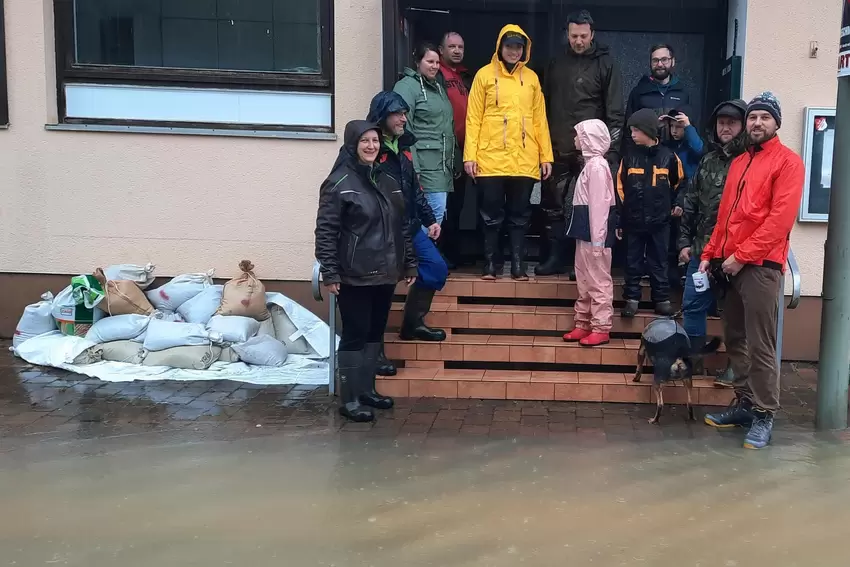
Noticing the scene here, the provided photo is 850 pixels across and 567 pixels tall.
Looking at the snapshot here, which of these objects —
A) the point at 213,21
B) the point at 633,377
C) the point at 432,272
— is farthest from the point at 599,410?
the point at 213,21

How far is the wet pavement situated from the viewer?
365cm

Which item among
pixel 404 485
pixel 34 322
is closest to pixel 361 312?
pixel 404 485

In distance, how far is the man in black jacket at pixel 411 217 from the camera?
216 inches

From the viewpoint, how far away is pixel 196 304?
23.2 feet

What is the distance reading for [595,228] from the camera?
596 centimetres

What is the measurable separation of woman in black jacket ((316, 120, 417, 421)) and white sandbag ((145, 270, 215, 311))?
7.47 ft

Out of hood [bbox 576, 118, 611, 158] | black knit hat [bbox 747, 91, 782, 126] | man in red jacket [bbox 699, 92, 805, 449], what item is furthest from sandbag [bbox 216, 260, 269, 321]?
black knit hat [bbox 747, 91, 782, 126]

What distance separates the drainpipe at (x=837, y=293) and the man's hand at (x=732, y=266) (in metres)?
0.71

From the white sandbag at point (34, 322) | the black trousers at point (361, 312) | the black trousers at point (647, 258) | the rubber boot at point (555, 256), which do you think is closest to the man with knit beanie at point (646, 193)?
the black trousers at point (647, 258)

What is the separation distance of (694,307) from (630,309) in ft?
2.09

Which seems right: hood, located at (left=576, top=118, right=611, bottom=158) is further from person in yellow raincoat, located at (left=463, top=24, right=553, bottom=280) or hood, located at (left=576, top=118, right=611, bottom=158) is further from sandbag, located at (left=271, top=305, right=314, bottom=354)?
sandbag, located at (left=271, top=305, right=314, bottom=354)

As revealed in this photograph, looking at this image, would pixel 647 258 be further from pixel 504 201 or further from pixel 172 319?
pixel 172 319

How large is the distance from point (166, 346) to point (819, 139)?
216 inches

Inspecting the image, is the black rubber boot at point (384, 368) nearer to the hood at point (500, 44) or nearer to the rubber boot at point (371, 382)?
the rubber boot at point (371, 382)
